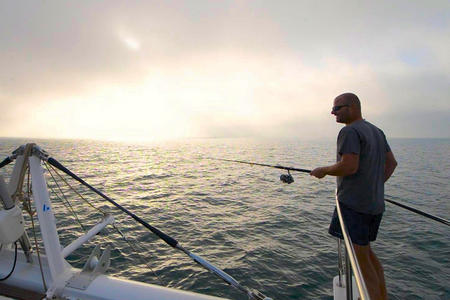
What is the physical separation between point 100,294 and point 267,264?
5195 mm

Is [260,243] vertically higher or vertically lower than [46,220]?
lower

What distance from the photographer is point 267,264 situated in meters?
6.64

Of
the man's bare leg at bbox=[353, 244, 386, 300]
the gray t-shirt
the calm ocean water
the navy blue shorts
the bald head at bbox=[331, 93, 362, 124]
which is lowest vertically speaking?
the calm ocean water

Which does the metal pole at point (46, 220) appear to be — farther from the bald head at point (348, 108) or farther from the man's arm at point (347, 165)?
the bald head at point (348, 108)

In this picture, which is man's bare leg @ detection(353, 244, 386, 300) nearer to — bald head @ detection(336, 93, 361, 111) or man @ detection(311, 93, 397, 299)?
man @ detection(311, 93, 397, 299)

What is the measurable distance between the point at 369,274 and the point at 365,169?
4.26ft

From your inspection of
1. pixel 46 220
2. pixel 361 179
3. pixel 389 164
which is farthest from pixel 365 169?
pixel 46 220

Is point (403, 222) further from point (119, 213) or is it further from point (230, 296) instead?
point (119, 213)

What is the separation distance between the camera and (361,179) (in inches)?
121

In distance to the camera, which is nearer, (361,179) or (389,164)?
(361,179)

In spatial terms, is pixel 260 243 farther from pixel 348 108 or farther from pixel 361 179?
pixel 348 108

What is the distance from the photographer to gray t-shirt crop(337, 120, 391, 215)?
3.01 metres

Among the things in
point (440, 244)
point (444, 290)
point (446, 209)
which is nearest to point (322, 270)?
point (444, 290)

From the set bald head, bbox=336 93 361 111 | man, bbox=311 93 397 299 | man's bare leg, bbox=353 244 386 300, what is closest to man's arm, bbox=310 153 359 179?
man, bbox=311 93 397 299
